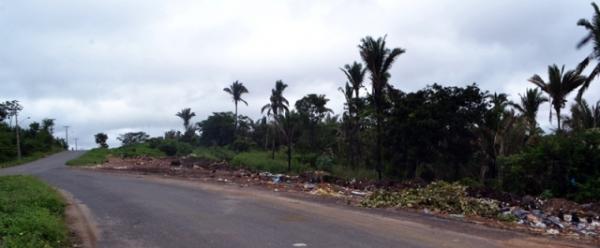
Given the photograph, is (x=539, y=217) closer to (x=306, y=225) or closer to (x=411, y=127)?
(x=306, y=225)

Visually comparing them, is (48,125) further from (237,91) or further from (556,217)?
(556,217)

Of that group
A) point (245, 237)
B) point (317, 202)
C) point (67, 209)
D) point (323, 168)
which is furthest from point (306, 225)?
point (323, 168)

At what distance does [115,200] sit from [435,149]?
21.0 meters

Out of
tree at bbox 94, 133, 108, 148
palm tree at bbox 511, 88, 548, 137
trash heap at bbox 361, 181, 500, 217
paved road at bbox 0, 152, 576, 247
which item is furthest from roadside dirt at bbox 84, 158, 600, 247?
tree at bbox 94, 133, 108, 148

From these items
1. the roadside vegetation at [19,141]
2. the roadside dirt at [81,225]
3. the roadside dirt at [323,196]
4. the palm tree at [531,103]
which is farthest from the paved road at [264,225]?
the roadside vegetation at [19,141]

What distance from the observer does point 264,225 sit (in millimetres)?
11414

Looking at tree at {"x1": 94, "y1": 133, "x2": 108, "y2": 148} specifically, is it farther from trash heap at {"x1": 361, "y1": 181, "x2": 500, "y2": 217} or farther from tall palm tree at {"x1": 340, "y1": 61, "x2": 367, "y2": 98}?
trash heap at {"x1": 361, "y1": 181, "x2": 500, "y2": 217}

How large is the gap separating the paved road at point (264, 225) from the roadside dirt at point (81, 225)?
0.21 meters

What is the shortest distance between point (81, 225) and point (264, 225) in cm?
403

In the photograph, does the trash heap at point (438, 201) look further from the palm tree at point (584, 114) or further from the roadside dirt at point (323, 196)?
the palm tree at point (584, 114)

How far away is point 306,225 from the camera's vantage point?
1148 cm

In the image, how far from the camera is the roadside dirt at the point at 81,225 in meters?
9.94

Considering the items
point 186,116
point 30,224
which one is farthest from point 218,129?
point 30,224

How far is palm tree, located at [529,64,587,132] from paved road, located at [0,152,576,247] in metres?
18.0
